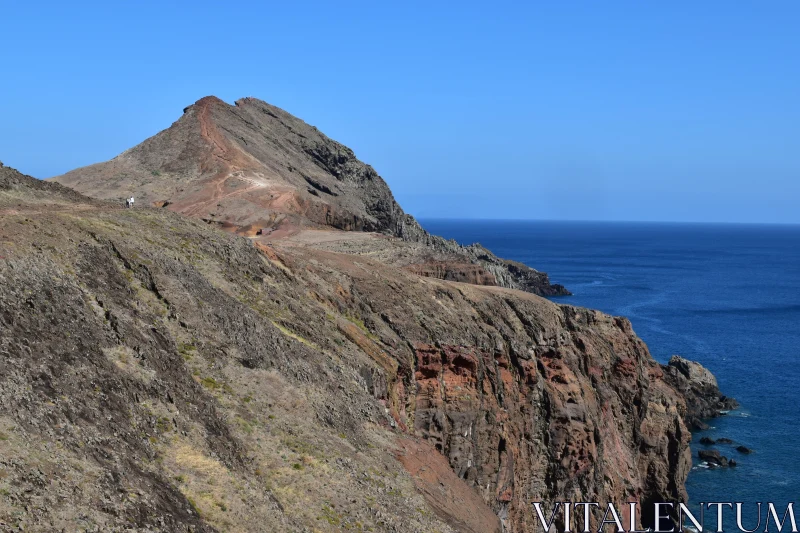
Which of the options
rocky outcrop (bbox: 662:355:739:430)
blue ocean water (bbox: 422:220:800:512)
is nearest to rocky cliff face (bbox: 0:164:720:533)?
blue ocean water (bbox: 422:220:800:512)

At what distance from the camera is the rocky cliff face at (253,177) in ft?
253

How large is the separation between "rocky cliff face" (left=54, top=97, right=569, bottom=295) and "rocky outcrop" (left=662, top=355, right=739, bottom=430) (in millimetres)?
26005

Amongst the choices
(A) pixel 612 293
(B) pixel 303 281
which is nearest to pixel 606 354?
(B) pixel 303 281

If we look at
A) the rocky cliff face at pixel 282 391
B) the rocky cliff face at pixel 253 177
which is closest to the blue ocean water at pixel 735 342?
the rocky cliff face at pixel 282 391

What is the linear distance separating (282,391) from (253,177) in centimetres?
5796

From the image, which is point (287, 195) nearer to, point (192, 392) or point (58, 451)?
point (192, 392)

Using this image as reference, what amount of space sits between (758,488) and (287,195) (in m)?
51.1

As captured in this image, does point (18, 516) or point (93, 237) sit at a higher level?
point (93, 237)

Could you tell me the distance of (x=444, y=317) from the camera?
152 ft

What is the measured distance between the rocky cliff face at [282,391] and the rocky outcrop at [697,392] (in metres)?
17.7

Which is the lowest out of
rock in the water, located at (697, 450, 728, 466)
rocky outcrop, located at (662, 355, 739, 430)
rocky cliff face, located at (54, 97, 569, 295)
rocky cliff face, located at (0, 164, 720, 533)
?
rock in the water, located at (697, 450, 728, 466)

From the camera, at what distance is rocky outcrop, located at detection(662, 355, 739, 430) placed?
76688 millimetres

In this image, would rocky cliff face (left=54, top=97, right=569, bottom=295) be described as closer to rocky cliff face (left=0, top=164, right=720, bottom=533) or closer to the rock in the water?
rocky cliff face (left=0, top=164, right=720, bottom=533)

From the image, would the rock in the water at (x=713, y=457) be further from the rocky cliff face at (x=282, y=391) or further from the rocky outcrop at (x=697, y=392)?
the rocky outcrop at (x=697, y=392)
